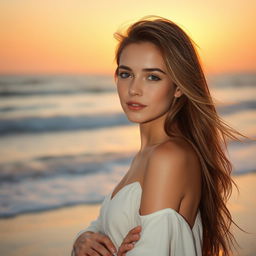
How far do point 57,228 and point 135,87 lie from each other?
2471 mm

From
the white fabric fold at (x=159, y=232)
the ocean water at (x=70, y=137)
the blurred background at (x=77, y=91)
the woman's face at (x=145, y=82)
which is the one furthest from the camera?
the blurred background at (x=77, y=91)

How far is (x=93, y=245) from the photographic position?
2.18 metres

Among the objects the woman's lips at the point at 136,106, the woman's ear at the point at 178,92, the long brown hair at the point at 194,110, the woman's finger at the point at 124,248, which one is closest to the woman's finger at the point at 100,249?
the woman's finger at the point at 124,248

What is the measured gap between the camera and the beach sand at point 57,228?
4004 mm

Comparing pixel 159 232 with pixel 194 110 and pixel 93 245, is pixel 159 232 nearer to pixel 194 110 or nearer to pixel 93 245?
pixel 93 245

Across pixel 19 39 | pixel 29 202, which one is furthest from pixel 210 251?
pixel 19 39

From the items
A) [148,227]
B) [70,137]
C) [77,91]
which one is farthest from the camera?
[77,91]

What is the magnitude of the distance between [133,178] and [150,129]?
0.26 meters

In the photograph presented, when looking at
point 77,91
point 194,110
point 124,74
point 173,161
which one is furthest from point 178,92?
point 77,91

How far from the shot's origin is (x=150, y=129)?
7.36 feet

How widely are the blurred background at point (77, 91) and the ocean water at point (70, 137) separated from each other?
16 mm

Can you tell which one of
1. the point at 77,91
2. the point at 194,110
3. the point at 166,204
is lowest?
the point at 77,91

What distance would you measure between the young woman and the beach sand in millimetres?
1757

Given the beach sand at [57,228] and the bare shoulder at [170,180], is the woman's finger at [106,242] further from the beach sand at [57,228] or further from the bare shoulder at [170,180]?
the beach sand at [57,228]
